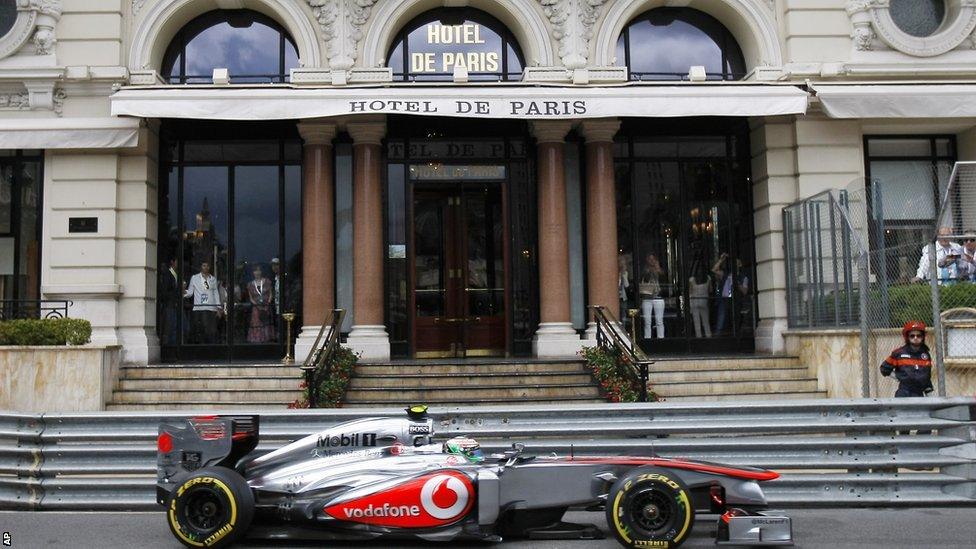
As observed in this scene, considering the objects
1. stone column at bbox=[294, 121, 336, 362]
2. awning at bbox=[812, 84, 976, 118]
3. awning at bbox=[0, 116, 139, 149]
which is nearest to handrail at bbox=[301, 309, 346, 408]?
stone column at bbox=[294, 121, 336, 362]

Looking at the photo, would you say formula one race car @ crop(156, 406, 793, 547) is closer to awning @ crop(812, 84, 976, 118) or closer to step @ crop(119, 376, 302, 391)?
step @ crop(119, 376, 302, 391)

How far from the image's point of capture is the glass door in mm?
16094

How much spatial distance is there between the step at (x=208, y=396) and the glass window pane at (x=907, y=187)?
11.1m

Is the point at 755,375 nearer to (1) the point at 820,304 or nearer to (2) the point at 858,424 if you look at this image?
(1) the point at 820,304

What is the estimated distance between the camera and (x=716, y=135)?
16656 millimetres

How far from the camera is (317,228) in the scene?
15227 millimetres

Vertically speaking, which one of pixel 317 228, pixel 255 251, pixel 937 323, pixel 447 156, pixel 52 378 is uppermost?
pixel 447 156

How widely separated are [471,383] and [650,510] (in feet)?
24.5

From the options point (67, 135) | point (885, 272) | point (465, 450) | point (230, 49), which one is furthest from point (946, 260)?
point (67, 135)

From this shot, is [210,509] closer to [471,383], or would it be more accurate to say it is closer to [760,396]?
[471,383]

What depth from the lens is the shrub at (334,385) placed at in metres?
12.3

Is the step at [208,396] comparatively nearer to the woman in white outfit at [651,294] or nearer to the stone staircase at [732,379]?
the stone staircase at [732,379]

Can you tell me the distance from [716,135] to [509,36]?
14.5 feet

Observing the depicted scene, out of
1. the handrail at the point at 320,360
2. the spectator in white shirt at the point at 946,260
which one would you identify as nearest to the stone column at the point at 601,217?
the handrail at the point at 320,360
